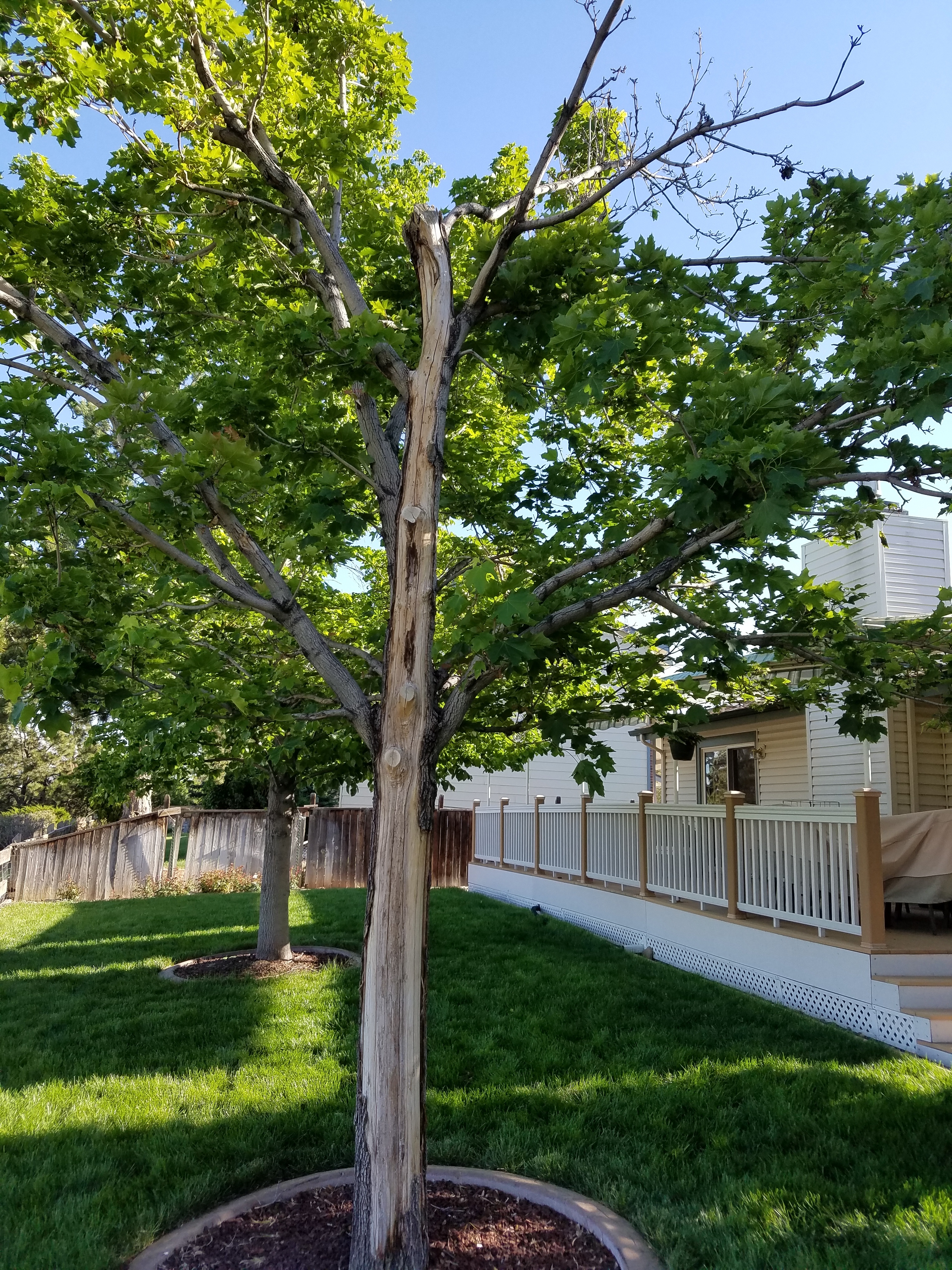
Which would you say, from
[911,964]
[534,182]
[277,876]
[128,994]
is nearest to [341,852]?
[277,876]

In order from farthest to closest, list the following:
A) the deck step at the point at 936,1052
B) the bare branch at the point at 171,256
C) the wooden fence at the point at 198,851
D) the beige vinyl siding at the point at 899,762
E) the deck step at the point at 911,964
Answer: the wooden fence at the point at 198,851, the beige vinyl siding at the point at 899,762, the deck step at the point at 911,964, the deck step at the point at 936,1052, the bare branch at the point at 171,256

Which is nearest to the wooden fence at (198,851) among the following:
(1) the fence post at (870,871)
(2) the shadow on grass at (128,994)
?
(2) the shadow on grass at (128,994)

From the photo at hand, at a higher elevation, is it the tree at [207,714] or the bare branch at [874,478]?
the bare branch at [874,478]

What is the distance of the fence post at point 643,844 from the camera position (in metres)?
10.1

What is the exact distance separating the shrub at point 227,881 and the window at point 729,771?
8766mm

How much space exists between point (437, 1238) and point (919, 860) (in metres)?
5.59

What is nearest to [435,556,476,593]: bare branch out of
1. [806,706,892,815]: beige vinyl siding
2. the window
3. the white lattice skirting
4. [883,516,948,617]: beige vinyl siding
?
the white lattice skirting

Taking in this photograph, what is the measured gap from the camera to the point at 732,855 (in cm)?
826

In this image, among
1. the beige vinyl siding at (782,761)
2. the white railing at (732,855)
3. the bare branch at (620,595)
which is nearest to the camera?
the bare branch at (620,595)

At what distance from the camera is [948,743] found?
10383mm

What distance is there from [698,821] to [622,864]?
2091 millimetres

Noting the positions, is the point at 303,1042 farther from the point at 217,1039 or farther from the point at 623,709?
the point at 623,709

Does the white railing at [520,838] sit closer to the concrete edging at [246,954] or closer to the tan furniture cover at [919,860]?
the concrete edging at [246,954]

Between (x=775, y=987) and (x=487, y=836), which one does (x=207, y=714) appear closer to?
(x=775, y=987)
